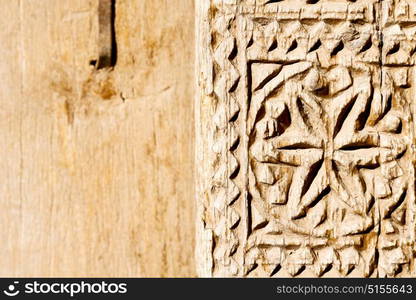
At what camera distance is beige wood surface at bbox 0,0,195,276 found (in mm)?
1245

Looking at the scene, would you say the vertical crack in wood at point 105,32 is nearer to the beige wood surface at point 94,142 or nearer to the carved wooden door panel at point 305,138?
the beige wood surface at point 94,142

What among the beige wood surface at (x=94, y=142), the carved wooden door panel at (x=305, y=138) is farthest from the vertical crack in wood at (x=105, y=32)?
the carved wooden door panel at (x=305, y=138)

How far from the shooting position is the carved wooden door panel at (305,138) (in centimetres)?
112

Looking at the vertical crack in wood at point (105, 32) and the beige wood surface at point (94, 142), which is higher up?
the vertical crack in wood at point (105, 32)

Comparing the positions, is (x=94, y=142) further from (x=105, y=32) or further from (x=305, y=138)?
(x=305, y=138)

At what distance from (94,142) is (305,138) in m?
0.30

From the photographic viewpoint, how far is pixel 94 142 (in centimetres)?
125

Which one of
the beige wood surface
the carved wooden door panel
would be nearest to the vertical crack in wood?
the beige wood surface

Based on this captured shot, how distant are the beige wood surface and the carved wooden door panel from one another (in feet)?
0.40

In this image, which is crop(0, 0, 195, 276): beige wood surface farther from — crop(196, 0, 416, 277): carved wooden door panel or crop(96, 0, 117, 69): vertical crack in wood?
crop(196, 0, 416, 277): carved wooden door panel

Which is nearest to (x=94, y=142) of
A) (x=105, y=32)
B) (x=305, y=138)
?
(x=105, y=32)

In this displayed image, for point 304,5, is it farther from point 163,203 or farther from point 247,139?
point 163,203

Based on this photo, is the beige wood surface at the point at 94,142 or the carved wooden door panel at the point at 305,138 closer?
the carved wooden door panel at the point at 305,138

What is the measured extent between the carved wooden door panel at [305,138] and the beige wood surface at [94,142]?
0.12 meters
